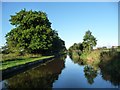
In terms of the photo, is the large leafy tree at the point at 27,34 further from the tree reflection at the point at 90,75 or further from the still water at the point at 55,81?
the still water at the point at 55,81

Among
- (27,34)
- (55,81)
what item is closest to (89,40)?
(27,34)

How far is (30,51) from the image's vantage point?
187ft

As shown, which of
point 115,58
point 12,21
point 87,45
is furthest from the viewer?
point 87,45

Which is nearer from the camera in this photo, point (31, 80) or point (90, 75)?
point (31, 80)

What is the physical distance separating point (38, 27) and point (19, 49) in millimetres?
6468

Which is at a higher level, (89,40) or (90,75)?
(89,40)

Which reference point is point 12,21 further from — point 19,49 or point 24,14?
point 19,49

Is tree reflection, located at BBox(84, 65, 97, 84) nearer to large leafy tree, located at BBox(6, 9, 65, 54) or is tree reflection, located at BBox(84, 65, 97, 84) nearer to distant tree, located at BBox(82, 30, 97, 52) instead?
large leafy tree, located at BBox(6, 9, 65, 54)

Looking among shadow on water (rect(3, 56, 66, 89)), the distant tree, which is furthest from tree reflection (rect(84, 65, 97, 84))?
the distant tree

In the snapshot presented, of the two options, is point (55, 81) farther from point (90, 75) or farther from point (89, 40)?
point (89, 40)

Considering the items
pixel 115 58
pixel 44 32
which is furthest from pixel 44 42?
pixel 115 58

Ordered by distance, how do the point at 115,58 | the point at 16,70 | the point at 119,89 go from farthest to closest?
the point at 115,58, the point at 16,70, the point at 119,89

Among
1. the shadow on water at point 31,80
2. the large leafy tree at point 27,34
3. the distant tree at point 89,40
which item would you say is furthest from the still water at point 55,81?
the distant tree at point 89,40

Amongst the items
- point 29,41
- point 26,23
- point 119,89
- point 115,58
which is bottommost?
point 119,89
